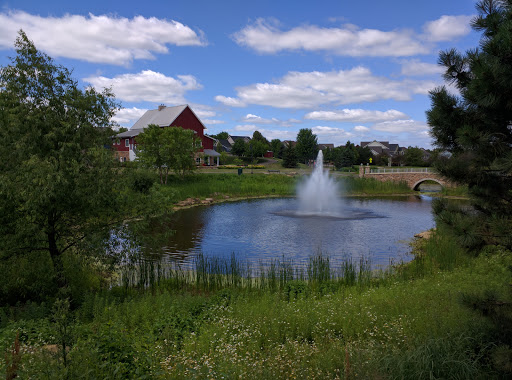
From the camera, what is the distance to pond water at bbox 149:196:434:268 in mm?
18844

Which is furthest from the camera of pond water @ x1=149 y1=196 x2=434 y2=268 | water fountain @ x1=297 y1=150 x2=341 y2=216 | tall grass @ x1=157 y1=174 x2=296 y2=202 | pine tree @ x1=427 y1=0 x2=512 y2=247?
tall grass @ x1=157 y1=174 x2=296 y2=202

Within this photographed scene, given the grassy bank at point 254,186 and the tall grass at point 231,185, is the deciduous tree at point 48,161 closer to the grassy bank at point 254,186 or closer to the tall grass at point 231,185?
the tall grass at point 231,185

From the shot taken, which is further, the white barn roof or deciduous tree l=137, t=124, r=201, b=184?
the white barn roof

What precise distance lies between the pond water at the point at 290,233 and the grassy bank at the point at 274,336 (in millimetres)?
5766

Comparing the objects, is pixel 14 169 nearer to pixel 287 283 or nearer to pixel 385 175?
pixel 287 283

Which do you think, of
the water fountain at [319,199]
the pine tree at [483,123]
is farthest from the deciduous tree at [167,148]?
the pine tree at [483,123]

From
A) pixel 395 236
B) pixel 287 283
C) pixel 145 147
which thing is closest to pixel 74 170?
pixel 287 283

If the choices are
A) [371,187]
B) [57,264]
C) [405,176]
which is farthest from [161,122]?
[57,264]

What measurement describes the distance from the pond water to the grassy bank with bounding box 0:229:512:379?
577 centimetres

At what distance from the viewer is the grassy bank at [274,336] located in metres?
5.57

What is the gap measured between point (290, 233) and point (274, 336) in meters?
16.3

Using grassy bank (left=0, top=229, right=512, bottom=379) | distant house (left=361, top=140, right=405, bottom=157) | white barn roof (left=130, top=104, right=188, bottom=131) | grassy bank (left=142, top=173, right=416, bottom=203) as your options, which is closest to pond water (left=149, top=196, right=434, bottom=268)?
grassy bank (left=142, top=173, right=416, bottom=203)

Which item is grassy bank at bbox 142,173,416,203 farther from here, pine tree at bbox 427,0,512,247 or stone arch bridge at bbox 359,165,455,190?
pine tree at bbox 427,0,512,247

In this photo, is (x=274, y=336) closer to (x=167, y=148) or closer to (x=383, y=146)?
(x=167, y=148)
